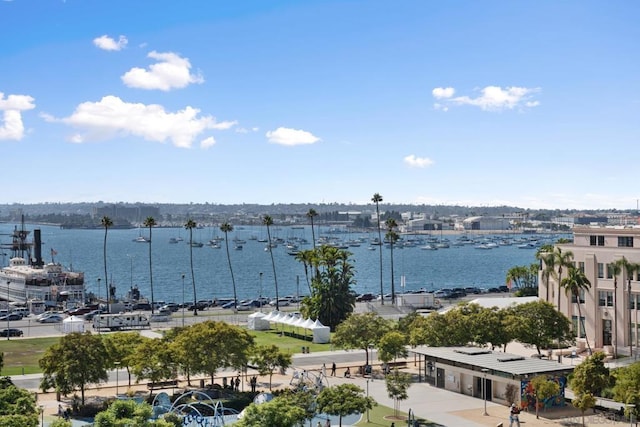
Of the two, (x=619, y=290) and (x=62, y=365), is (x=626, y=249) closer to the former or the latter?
(x=619, y=290)

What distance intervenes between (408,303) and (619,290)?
46329mm

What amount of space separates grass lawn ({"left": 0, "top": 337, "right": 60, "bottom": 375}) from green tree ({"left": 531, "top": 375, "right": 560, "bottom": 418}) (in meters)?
43.2

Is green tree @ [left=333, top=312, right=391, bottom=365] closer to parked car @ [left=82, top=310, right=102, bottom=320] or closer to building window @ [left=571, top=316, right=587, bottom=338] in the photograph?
building window @ [left=571, top=316, right=587, bottom=338]

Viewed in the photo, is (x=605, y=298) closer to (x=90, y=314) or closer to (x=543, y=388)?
(x=543, y=388)

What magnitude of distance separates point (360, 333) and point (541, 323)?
16.7 m

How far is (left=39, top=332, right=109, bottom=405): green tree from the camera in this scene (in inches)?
2211

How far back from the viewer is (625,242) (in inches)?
3083

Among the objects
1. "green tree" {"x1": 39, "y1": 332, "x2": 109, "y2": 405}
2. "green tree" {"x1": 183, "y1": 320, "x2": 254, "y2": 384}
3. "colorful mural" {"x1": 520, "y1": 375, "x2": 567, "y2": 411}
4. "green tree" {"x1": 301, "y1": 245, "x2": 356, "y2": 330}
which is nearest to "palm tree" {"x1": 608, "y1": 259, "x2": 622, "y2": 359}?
"colorful mural" {"x1": 520, "y1": 375, "x2": 567, "y2": 411}

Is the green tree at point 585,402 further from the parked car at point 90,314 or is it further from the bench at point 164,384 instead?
the parked car at point 90,314

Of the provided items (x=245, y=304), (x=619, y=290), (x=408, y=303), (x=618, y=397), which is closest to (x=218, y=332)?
(x=618, y=397)

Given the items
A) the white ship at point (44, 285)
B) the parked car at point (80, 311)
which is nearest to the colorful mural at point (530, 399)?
the parked car at point (80, 311)

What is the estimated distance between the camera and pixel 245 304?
149 m

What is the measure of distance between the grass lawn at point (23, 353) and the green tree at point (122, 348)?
11.8m

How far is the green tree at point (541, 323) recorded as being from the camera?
235 ft
